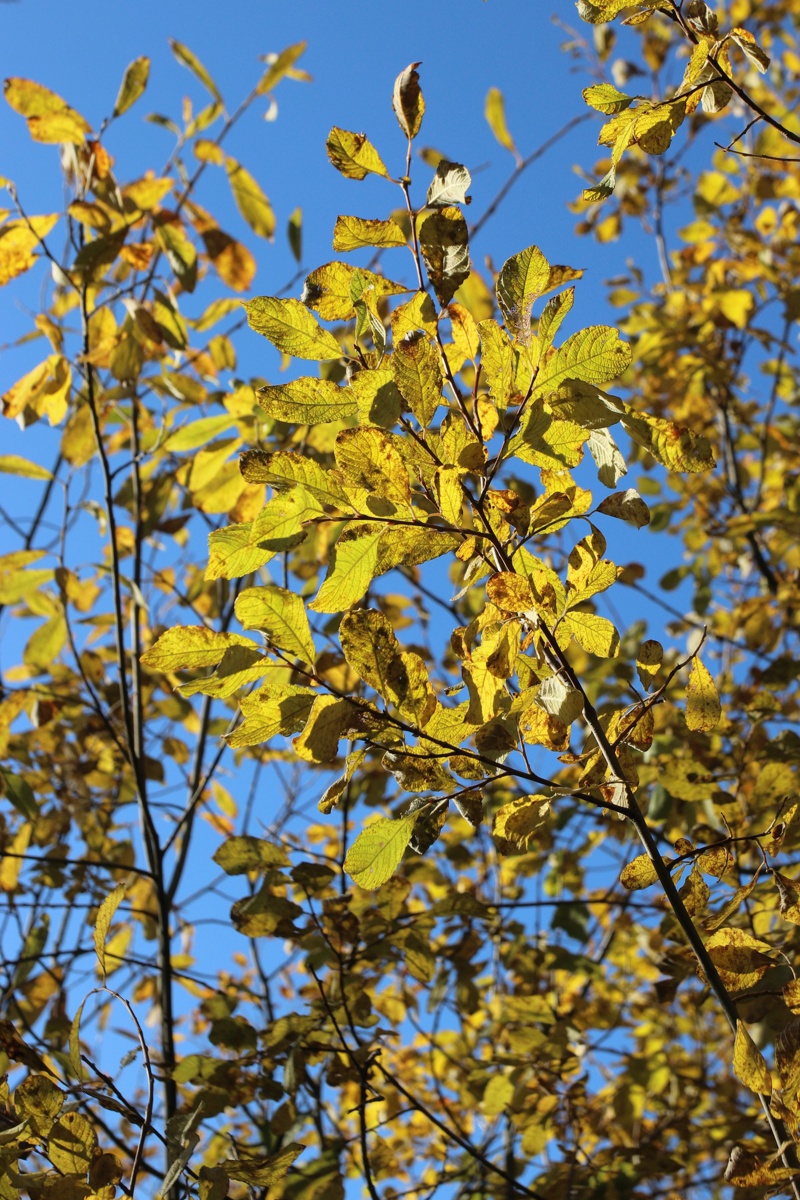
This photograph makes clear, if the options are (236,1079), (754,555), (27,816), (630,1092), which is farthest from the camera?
(754,555)

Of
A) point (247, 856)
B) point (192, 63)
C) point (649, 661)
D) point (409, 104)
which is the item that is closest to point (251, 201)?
point (192, 63)

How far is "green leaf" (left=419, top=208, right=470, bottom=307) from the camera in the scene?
0.68m

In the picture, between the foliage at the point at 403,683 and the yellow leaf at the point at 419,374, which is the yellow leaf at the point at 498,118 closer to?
the foliage at the point at 403,683

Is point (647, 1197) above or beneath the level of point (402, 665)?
beneath

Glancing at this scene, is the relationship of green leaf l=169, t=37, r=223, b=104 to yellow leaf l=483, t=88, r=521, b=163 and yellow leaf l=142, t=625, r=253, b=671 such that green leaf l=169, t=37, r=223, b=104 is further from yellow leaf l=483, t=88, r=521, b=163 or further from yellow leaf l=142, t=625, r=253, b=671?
yellow leaf l=142, t=625, r=253, b=671

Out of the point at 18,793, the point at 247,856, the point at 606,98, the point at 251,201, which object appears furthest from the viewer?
the point at 251,201

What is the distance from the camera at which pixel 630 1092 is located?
1750mm

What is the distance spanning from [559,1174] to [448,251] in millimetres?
1310

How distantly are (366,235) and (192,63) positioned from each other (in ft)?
3.88

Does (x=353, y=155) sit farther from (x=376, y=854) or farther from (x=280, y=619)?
(x=376, y=854)

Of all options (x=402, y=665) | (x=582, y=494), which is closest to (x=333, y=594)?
(x=402, y=665)

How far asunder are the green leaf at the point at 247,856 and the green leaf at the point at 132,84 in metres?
1.10

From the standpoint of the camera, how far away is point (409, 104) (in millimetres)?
710

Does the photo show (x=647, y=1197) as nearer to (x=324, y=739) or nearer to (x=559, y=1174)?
(x=559, y=1174)
